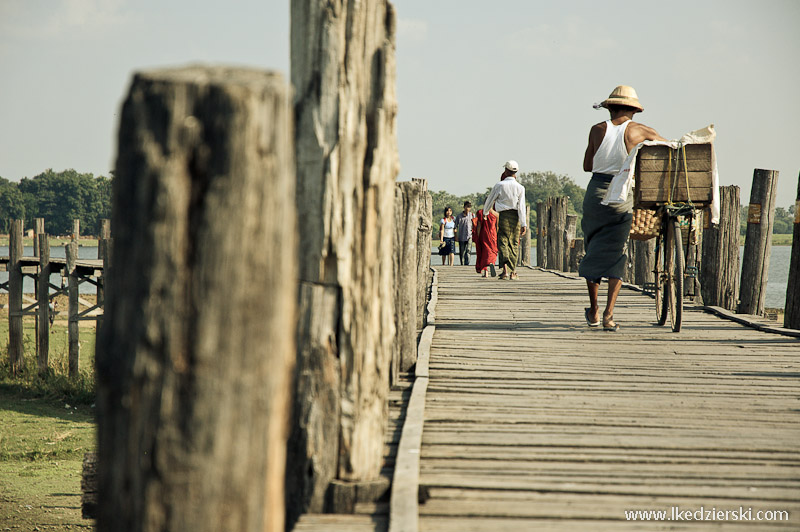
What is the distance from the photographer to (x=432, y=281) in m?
12.5

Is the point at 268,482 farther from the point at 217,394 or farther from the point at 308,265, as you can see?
the point at 308,265

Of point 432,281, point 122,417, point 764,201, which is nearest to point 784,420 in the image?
point 122,417

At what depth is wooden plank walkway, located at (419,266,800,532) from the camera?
3.13 meters

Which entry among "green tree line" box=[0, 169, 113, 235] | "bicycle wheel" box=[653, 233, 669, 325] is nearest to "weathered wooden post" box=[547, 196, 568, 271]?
"bicycle wheel" box=[653, 233, 669, 325]

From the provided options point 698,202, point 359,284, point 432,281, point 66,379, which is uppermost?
point 698,202

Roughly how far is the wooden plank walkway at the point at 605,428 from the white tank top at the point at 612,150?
1.40m

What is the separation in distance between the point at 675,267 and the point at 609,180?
94cm

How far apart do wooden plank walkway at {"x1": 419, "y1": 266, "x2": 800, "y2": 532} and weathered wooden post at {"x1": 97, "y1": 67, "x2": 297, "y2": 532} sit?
138 centimetres

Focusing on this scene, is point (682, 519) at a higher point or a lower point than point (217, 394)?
lower

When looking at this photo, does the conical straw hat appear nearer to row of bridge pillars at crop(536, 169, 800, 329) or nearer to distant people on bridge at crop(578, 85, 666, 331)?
distant people on bridge at crop(578, 85, 666, 331)

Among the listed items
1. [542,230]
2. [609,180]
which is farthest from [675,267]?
[542,230]

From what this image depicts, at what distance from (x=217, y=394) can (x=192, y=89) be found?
24.8 inches

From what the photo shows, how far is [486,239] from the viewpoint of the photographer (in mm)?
13867

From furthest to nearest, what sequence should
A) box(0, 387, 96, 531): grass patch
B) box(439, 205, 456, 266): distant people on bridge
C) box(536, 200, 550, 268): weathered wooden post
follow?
1. box(439, 205, 456, 266): distant people on bridge
2. box(536, 200, 550, 268): weathered wooden post
3. box(0, 387, 96, 531): grass patch
